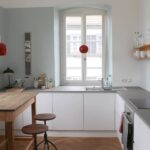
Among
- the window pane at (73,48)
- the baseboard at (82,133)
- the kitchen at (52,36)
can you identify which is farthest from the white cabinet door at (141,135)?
the window pane at (73,48)

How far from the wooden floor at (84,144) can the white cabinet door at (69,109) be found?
24 cm

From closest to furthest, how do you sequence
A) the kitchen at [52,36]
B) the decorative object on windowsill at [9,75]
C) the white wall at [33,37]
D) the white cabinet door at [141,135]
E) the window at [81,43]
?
the white cabinet door at [141,135] → the kitchen at [52,36] → the decorative object on windowsill at [9,75] → the white wall at [33,37] → the window at [81,43]

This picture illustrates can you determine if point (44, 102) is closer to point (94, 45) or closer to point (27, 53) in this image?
point (27, 53)

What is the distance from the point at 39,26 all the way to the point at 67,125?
2.03 metres

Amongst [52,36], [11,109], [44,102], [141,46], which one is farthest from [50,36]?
[11,109]

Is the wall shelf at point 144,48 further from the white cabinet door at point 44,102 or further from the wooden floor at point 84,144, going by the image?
the white cabinet door at point 44,102

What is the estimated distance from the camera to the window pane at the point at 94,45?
485 cm

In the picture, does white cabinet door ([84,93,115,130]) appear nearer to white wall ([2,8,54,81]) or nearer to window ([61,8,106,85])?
window ([61,8,106,85])

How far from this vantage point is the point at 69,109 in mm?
4133

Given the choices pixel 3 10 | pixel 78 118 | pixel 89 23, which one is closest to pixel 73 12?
pixel 89 23

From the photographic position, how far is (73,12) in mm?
4883

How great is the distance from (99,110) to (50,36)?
5.79 feet

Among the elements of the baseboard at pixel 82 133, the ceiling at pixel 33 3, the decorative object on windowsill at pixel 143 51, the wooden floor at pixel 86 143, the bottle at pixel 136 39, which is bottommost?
the wooden floor at pixel 86 143

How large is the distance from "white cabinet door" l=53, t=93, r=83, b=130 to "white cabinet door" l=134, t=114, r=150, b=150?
175 cm
